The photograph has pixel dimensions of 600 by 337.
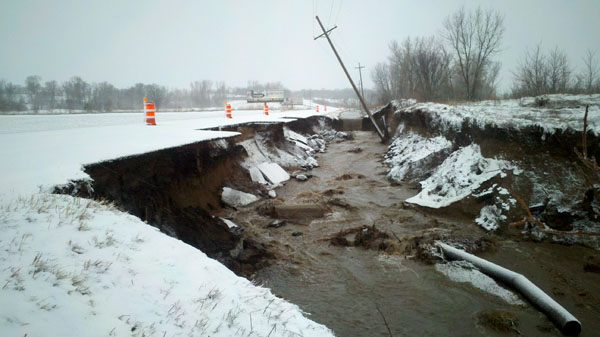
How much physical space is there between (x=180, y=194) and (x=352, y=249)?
14.5 ft

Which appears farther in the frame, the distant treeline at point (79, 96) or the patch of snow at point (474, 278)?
the distant treeline at point (79, 96)

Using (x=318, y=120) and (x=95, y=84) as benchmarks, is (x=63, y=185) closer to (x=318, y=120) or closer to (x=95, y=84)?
(x=318, y=120)

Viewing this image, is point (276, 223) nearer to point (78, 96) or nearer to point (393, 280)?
point (393, 280)

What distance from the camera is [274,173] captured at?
41.1 feet

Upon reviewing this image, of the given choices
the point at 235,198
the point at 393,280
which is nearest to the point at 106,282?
the point at 393,280

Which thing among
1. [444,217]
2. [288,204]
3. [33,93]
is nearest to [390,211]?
[444,217]

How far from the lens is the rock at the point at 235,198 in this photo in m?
9.22

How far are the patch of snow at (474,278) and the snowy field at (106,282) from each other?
3.45 metres

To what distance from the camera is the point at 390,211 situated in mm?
8953

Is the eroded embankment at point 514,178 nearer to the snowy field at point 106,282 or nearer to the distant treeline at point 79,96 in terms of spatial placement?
the snowy field at point 106,282

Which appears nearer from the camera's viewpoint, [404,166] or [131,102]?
[404,166]

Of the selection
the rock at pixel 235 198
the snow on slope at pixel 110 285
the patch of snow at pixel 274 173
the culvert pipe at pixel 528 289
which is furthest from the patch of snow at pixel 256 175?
the snow on slope at pixel 110 285

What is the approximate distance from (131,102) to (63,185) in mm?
57968

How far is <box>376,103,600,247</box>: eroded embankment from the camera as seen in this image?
269 inches
